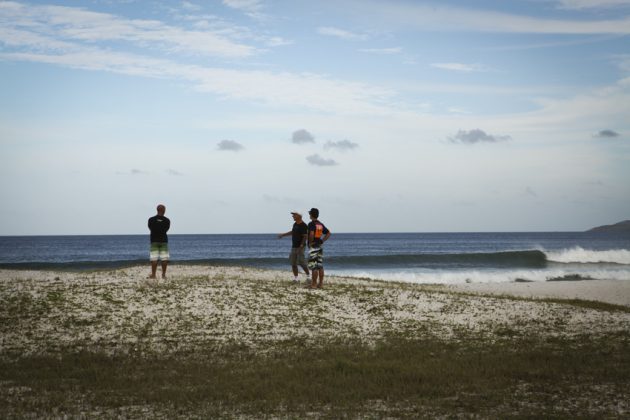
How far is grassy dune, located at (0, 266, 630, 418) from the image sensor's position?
8828 mm

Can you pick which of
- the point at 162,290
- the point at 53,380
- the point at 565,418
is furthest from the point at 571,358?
the point at 162,290

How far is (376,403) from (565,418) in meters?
2.55

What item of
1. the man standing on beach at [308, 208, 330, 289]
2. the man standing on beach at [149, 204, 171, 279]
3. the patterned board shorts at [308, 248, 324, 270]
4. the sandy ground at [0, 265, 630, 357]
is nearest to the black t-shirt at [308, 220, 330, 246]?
the man standing on beach at [308, 208, 330, 289]

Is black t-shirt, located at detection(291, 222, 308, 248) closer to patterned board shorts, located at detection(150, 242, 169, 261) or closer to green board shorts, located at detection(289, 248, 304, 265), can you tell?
green board shorts, located at detection(289, 248, 304, 265)

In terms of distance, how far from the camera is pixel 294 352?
1245 centimetres

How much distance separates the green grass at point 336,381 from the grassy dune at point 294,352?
0.03 m

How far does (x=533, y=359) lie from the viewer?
11922mm

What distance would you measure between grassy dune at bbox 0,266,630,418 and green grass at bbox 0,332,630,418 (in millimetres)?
35

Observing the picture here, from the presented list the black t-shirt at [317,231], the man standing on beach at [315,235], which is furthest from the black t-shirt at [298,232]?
the black t-shirt at [317,231]

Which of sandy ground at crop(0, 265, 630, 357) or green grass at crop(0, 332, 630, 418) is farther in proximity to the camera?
sandy ground at crop(0, 265, 630, 357)

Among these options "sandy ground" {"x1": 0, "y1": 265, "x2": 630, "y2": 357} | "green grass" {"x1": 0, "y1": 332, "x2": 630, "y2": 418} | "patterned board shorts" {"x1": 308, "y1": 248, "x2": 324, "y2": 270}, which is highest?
"patterned board shorts" {"x1": 308, "y1": 248, "x2": 324, "y2": 270}

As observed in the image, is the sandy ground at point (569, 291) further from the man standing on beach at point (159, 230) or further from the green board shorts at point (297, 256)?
the man standing on beach at point (159, 230)

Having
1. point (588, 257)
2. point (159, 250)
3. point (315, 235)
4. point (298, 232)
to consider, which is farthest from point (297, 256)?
point (588, 257)

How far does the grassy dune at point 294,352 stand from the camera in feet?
29.0
